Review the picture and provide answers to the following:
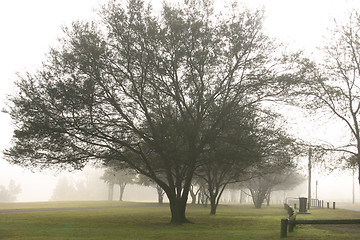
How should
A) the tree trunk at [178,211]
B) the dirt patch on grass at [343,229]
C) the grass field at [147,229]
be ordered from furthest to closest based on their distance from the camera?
the tree trunk at [178,211] < the dirt patch on grass at [343,229] < the grass field at [147,229]

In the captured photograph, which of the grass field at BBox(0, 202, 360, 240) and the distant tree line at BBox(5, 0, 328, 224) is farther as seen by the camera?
the distant tree line at BBox(5, 0, 328, 224)


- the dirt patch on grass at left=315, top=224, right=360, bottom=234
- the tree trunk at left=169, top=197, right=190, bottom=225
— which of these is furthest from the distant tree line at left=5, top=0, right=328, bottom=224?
the dirt patch on grass at left=315, top=224, right=360, bottom=234

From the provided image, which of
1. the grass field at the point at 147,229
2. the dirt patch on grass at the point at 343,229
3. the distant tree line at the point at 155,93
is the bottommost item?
the grass field at the point at 147,229

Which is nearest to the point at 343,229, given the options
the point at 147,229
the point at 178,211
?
the point at 178,211

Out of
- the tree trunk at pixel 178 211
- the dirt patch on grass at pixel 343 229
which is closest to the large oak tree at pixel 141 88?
the tree trunk at pixel 178 211

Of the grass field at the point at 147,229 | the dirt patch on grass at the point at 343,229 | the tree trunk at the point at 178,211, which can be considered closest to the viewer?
the grass field at the point at 147,229

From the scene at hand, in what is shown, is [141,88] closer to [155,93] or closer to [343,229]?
[155,93]

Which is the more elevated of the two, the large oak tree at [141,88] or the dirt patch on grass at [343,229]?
the large oak tree at [141,88]

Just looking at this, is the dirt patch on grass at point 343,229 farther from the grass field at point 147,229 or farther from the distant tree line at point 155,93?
the distant tree line at point 155,93

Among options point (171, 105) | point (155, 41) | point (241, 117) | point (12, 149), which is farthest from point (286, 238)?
point (12, 149)

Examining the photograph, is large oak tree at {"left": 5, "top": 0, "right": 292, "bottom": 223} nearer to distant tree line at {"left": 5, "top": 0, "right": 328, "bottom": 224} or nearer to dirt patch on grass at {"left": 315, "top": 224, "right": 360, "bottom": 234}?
distant tree line at {"left": 5, "top": 0, "right": 328, "bottom": 224}

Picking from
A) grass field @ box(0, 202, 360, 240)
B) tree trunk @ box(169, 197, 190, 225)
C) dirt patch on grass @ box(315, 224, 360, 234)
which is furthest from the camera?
tree trunk @ box(169, 197, 190, 225)

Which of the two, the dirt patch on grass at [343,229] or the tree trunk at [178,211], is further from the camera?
the tree trunk at [178,211]

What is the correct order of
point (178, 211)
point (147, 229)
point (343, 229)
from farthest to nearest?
1. point (178, 211)
2. point (343, 229)
3. point (147, 229)
